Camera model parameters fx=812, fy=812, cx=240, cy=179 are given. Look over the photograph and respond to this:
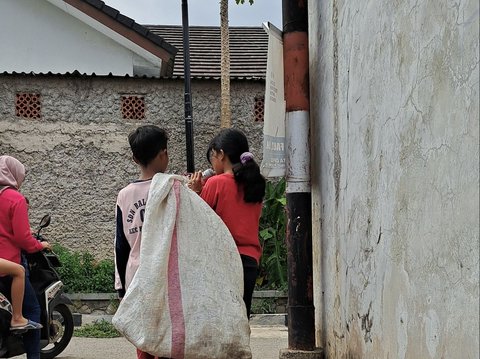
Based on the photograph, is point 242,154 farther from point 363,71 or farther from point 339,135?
point 363,71

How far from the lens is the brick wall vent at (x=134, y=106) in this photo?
1168cm

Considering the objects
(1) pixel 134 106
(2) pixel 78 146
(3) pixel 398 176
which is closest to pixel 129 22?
(1) pixel 134 106

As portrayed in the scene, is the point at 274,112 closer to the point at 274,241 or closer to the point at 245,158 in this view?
the point at 245,158

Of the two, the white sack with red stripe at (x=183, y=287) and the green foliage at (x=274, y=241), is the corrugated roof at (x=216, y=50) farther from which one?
the white sack with red stripe at (x=183, y=287)

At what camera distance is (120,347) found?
7922 mm

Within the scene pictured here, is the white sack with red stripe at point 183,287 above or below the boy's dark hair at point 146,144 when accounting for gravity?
below

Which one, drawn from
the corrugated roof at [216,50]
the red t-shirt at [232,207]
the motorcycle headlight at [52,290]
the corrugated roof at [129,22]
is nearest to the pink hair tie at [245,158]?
the red t-shirt at [232,207]

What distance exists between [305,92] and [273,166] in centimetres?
54

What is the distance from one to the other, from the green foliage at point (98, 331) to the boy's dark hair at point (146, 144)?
4440mm

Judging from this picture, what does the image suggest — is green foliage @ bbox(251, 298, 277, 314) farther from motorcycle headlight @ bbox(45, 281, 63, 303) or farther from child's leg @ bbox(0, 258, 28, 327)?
child's leg @ bbox(0, 258, 28, 327)

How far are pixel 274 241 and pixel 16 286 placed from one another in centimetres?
525

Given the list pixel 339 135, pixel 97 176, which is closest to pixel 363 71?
pixel 339 135

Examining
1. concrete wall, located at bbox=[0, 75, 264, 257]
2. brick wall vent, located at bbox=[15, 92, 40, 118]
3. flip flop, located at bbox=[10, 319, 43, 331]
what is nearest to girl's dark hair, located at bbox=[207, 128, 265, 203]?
flip flop, located at bbox=[10, 319, 43, 331]

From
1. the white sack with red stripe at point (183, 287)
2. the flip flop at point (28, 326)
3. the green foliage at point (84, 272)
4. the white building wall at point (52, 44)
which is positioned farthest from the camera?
the white building wall at point (52, 44)
